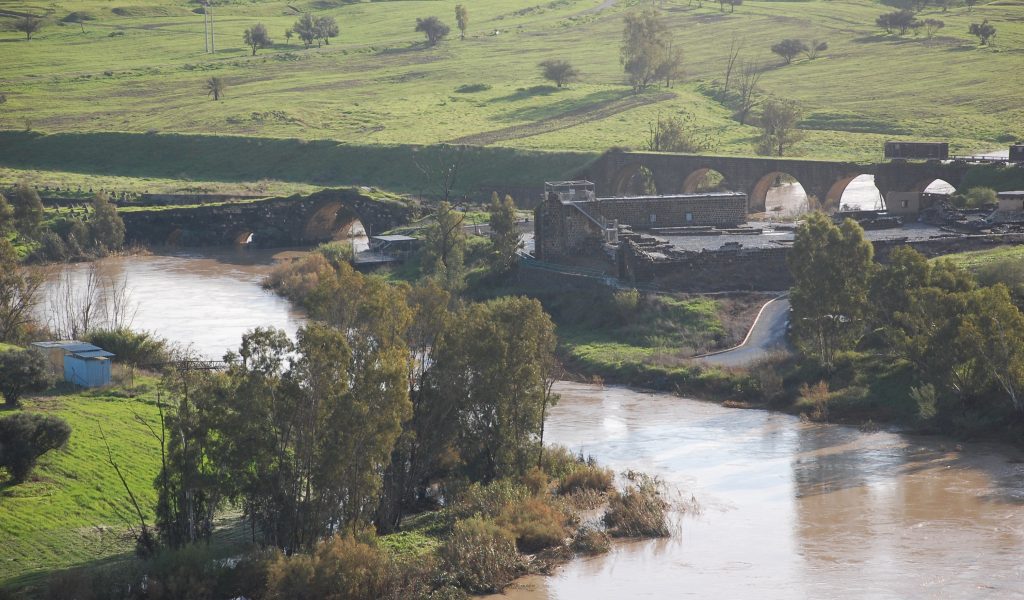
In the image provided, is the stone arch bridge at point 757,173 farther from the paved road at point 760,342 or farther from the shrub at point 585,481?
the shrub at point 585,481

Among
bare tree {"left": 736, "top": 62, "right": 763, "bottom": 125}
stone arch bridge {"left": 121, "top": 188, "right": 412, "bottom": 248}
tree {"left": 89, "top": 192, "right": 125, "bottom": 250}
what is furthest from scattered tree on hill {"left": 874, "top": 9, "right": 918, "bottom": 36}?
tree {"left": 89, "top": 192, "right": 125, "bottom": 250}

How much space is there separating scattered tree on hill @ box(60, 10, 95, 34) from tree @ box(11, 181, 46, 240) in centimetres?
8524

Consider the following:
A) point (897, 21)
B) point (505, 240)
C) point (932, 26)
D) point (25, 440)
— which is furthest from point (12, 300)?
point (932, 26)

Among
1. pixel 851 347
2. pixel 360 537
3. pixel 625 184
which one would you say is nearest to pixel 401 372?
pixel 360 537

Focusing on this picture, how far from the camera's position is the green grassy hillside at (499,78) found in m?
98.8

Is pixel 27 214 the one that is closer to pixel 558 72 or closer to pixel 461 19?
pixel 558 72

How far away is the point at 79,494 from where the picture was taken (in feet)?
102

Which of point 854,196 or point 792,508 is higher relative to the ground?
point 854,196

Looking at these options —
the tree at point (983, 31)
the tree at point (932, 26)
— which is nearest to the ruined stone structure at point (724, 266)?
the tree at point (983, 31)

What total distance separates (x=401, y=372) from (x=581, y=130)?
73314 millimetres

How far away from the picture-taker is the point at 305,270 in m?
66.1

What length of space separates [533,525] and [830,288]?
16655mm

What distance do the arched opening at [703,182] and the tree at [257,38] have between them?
69341 mm

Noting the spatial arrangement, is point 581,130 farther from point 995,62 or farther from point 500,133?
point 995,62
